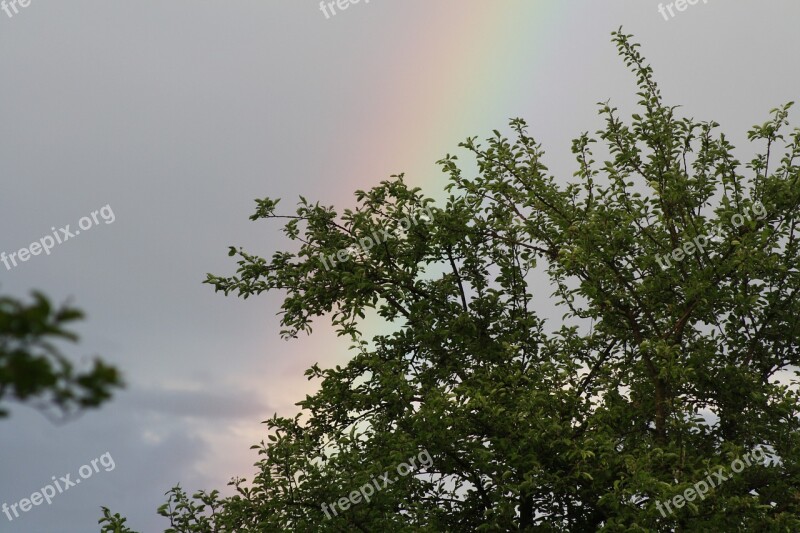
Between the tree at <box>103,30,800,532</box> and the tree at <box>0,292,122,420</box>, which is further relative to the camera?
the tree at <box>103,30,800,532</box>

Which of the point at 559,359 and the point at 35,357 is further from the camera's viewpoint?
the point at 559,359

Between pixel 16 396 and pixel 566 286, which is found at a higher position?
pixel 566 286

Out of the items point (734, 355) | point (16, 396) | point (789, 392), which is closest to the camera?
point (16, 396)

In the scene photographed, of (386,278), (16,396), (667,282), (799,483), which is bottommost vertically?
(799,483)

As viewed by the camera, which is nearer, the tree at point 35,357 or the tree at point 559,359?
the tree at point 35,357

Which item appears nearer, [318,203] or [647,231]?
[647,231]

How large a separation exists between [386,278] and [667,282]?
5.61 m

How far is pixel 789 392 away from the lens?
16.0m

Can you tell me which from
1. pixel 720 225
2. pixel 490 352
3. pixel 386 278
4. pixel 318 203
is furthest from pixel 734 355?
pixel 318 203

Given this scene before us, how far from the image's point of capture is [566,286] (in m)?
19.5

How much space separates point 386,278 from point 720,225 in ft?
21.7

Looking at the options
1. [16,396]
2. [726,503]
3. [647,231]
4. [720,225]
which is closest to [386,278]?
[647,231]

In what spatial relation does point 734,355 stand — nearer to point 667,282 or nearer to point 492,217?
point 667,282

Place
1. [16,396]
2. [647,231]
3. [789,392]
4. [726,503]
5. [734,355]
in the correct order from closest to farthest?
[16,396], [726,503], [789,392], [647,231], [734,355]
